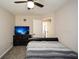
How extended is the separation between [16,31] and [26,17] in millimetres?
1311

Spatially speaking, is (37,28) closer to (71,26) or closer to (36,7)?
(36,7)

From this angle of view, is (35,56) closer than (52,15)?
Yes

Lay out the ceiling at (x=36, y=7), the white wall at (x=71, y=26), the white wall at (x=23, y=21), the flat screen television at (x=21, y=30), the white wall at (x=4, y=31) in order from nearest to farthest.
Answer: the white wall at (x=71, y=26) → the ceiling at (x=36, y=7) → the white wall at (x=4, y=31) → the flat screen television at (x=21, y=30) → the white wall at (x=23, y=21)

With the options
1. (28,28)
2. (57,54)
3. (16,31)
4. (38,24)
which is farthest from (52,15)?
(57,54)

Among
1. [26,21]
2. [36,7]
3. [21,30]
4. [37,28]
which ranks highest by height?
[36,7]

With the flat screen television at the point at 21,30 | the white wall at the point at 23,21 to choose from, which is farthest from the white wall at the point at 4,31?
the white wall at the point at 23,21

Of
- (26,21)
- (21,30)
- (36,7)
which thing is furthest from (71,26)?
(26,21)

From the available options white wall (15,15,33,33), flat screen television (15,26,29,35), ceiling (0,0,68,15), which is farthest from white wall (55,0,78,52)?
white wall (15,15,33,33)

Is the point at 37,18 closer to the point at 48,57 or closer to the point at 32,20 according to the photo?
the point at 32,20

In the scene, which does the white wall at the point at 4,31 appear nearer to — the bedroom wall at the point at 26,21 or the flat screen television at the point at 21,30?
the flat screen television at the point at 21,30

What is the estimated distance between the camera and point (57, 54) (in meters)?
3.11

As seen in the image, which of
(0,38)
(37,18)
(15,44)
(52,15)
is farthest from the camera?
(37,18)

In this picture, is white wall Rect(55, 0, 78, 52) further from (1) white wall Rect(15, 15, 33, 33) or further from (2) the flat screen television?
(1) white wall Rect(15, 15, 33, 33)

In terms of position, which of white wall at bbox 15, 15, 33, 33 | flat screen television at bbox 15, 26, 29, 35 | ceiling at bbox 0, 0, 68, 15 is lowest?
flat screen television at bbox 15, 26, 29, 35
